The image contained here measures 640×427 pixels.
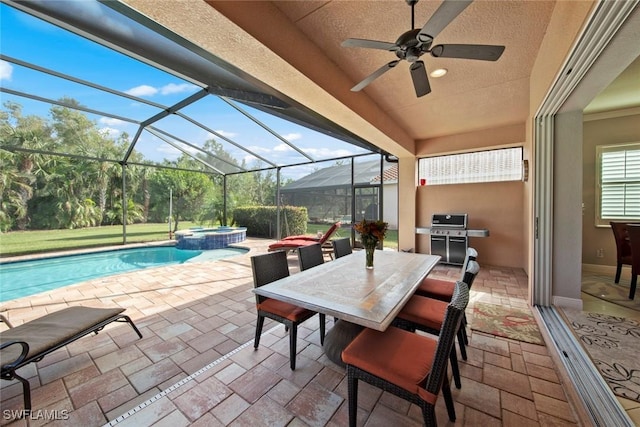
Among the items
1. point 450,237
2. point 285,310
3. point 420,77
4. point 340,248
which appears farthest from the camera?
point 450,237

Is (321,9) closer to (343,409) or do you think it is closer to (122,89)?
(343,409)

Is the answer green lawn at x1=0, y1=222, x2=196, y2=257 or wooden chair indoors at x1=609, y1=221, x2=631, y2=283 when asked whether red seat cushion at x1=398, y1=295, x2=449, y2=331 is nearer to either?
wooden chair indoors at x1=609, y1=221, x2=631, y2=283

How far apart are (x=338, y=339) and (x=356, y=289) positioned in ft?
2.04

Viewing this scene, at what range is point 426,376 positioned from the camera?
117 centimetres

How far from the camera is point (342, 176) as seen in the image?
6.95m

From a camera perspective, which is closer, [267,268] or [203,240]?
[267,268]

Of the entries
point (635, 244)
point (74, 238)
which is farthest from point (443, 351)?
point (74, 238)

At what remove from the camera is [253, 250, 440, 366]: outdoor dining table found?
136 centimetres

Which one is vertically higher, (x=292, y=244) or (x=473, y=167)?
(x=473, y=167)

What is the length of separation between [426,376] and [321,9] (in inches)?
100

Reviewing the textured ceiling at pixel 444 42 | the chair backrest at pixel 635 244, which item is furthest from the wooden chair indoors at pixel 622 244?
the textured ceiling at pixel 444 42

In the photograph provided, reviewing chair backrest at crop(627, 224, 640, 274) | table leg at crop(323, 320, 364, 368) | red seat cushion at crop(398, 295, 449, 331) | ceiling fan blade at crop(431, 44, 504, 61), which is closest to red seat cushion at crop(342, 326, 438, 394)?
red seat cushion at crop(398, 295, 449, 331)

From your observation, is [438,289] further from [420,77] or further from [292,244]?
[292,244]

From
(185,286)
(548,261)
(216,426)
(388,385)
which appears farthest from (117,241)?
(548,261)
